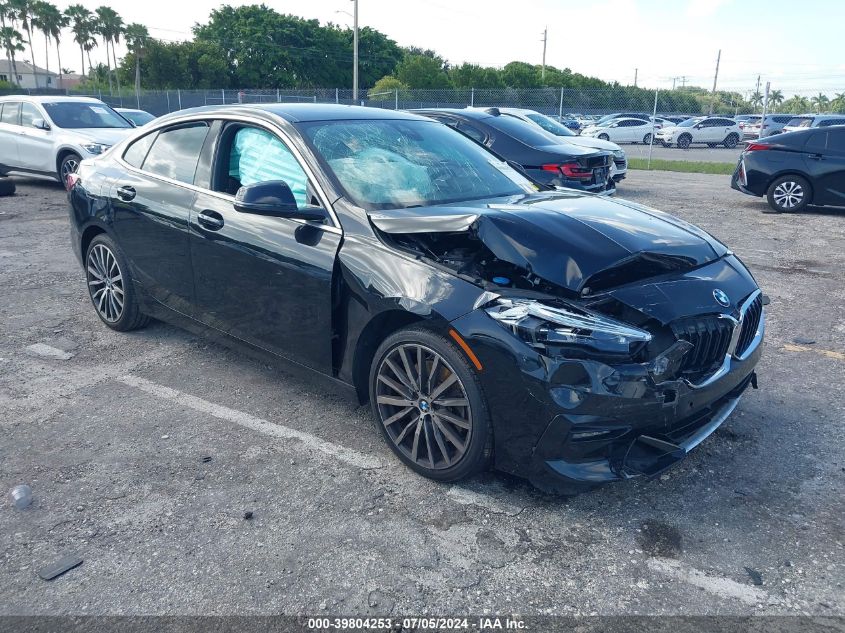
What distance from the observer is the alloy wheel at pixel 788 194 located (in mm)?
11305

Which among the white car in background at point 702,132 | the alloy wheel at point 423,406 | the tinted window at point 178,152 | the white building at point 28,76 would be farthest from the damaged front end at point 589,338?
the white building at point 28,76

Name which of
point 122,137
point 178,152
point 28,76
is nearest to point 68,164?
point 122,137

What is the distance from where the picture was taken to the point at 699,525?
9.98 feet

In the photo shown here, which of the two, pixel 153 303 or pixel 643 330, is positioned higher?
pixel 643 330

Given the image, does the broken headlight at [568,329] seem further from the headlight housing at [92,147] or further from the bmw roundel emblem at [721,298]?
the headlight housing at [92,147]

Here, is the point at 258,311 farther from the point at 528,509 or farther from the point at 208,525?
the point at 528,509

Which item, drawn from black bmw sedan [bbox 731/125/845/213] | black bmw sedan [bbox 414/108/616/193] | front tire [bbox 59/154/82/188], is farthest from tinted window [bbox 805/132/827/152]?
front tire [bbox 59/154/82/188]

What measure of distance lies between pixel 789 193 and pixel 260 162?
10.1m

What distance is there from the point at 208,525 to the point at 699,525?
2.14 meters

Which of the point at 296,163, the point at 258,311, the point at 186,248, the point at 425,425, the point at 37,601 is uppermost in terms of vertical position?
the point at 296,163

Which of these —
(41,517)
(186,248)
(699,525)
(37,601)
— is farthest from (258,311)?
(699,525)

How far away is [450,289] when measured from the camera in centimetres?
313

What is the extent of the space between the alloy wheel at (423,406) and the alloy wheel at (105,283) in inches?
107

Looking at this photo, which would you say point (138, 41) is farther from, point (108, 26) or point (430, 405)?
point (430, 405)
